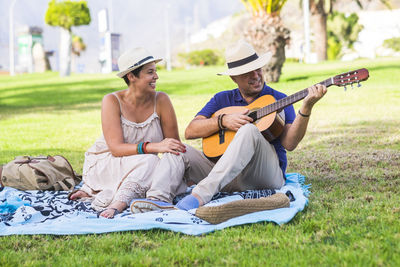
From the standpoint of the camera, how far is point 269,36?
18.9 metres

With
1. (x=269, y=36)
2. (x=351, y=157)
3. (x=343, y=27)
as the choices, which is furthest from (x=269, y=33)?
(x=343, y=27)

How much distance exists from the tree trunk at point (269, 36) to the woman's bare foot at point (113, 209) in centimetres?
1516

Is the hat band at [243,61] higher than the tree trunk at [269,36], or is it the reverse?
the tree trunk at [269,36]

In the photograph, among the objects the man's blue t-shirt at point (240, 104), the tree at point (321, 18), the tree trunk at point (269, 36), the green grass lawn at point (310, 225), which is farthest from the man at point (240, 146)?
the tree at point (321, 18)

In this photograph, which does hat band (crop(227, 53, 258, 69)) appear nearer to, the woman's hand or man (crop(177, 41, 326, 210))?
man (crop(177, 41, 326, 210))

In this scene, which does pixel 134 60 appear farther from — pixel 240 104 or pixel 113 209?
pixel 113 209

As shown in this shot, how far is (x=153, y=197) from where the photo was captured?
13.8 feet

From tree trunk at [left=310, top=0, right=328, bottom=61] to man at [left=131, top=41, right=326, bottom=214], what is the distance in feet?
99.2

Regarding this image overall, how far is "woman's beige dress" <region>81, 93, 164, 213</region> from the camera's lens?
4430mm

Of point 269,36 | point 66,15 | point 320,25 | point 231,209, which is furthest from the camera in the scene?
point 66,15

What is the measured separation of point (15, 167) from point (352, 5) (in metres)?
163

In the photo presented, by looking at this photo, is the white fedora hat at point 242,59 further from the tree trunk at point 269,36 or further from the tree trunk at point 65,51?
the tree trunk at point 65,51

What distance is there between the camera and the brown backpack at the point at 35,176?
534 cm

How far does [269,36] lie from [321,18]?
671 inches
